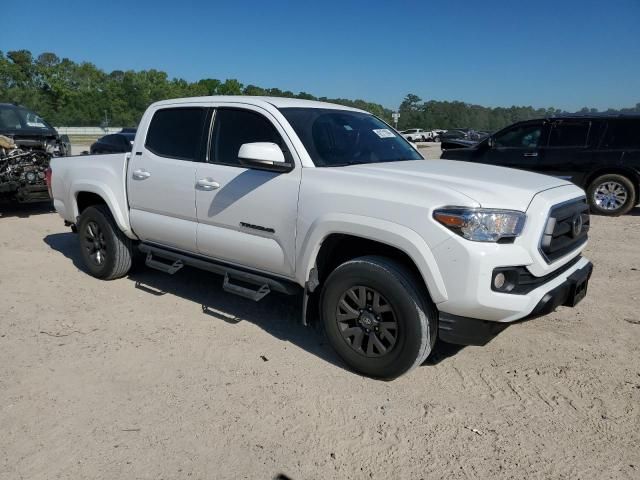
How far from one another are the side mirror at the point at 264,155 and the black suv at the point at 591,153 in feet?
23.7

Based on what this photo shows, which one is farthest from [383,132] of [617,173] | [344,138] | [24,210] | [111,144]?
[111,144]

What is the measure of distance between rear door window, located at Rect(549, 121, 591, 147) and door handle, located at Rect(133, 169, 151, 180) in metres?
7.80

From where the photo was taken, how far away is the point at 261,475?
2545mm

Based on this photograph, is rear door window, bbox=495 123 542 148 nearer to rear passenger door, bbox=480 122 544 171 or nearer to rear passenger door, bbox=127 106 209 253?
rear passenger door, bbox=480 122 544 171

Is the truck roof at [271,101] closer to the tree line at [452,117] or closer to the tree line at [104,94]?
the tree line at [104,94]

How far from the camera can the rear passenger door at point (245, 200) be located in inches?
146

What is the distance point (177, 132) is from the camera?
4.68 meters

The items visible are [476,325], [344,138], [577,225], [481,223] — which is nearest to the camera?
[481,223]

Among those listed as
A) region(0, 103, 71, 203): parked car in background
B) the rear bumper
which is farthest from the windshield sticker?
region(0, 103, 71, 203): parked car in background

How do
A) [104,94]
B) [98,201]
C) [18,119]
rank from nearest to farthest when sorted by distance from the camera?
[98,201] → [18,119] → [104,94]

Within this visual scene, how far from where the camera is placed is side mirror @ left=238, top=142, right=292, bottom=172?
3.49 m

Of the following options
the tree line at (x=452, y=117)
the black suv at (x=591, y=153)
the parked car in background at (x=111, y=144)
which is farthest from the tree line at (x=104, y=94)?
the black suv at (x=591, y=153)

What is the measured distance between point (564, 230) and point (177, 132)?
3348 millimetres

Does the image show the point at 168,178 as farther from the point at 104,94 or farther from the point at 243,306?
the point at 104,94
